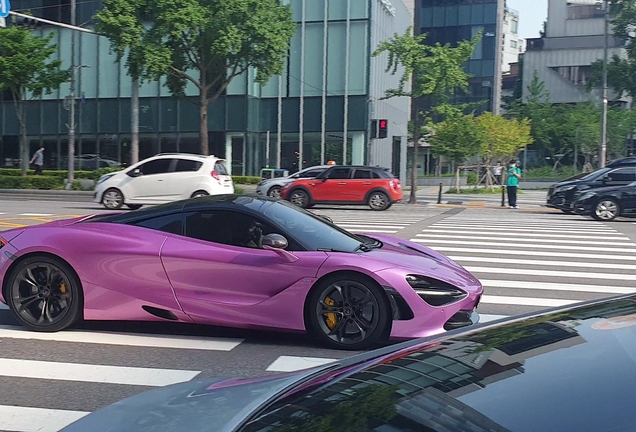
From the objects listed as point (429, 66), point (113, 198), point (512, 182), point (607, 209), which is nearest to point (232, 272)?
point (113, 198)

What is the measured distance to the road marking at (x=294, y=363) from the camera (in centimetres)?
587

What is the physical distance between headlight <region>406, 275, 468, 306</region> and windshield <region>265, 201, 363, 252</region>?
0.71 metres

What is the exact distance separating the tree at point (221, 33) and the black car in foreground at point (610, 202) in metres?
13.7

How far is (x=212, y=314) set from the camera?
21.8 feet

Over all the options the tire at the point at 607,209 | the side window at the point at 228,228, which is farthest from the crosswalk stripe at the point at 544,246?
the side window at the point at 228,228

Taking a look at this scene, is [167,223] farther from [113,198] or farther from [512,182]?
[512,182]

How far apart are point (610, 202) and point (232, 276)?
62.1 feet

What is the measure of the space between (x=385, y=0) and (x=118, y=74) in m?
15.9

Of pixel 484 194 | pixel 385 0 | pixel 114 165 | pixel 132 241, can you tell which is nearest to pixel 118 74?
pixel 114 165

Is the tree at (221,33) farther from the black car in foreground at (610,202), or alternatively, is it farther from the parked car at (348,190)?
the black car in foreground at (610,202)

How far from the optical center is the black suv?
924 inches

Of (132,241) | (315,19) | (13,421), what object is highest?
(315,19)

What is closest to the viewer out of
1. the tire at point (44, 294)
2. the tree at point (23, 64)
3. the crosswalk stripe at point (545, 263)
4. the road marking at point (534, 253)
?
the tire at point (44, 294)

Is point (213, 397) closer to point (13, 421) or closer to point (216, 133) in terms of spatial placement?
point (13, 421)
